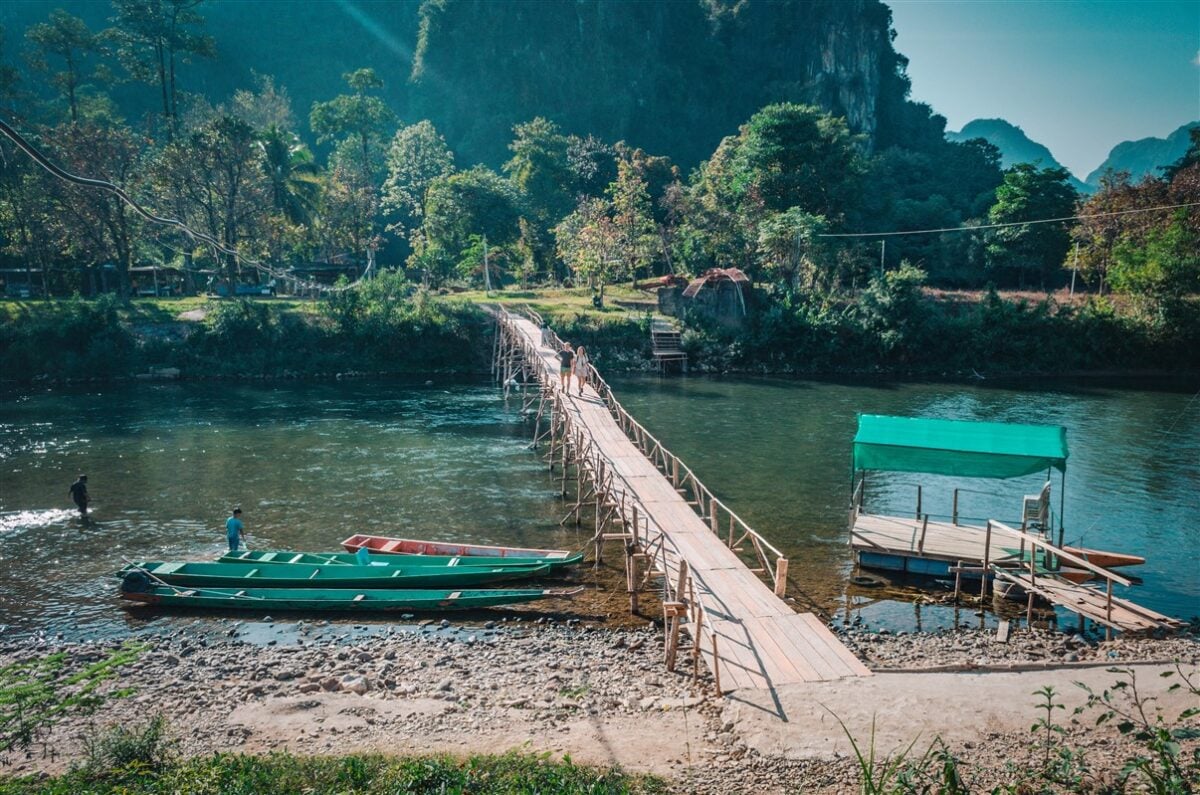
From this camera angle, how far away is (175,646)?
706 inches

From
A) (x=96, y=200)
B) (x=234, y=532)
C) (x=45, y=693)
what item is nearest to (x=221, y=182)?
(x=96, y=200)

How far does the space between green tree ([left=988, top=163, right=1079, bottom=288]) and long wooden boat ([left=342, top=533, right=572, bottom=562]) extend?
5619cm

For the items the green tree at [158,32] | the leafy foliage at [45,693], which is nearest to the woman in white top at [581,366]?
the leafy foliage at [45,693]

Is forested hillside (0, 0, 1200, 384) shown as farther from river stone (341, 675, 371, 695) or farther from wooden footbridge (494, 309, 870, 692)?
river stone (341, 675, 371, 695)

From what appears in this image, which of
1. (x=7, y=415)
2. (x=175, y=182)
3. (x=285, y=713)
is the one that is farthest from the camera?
(x=175, y=182)

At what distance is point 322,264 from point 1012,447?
205 feet

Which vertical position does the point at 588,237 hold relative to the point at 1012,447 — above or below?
above

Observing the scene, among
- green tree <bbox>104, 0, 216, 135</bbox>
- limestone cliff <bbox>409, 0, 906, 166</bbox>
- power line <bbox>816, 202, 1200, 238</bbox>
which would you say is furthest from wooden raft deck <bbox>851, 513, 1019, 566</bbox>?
limestone cliff <bbox>409, 0, 906, 166</bbox>

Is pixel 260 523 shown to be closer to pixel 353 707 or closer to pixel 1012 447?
pixel 353 707

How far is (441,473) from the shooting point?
103 feet

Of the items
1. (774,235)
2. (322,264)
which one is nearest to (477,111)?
(322,264)

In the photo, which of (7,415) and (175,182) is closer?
(7,415)

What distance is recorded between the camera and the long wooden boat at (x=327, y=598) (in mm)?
19500

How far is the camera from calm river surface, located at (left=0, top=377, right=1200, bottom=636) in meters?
22.9
